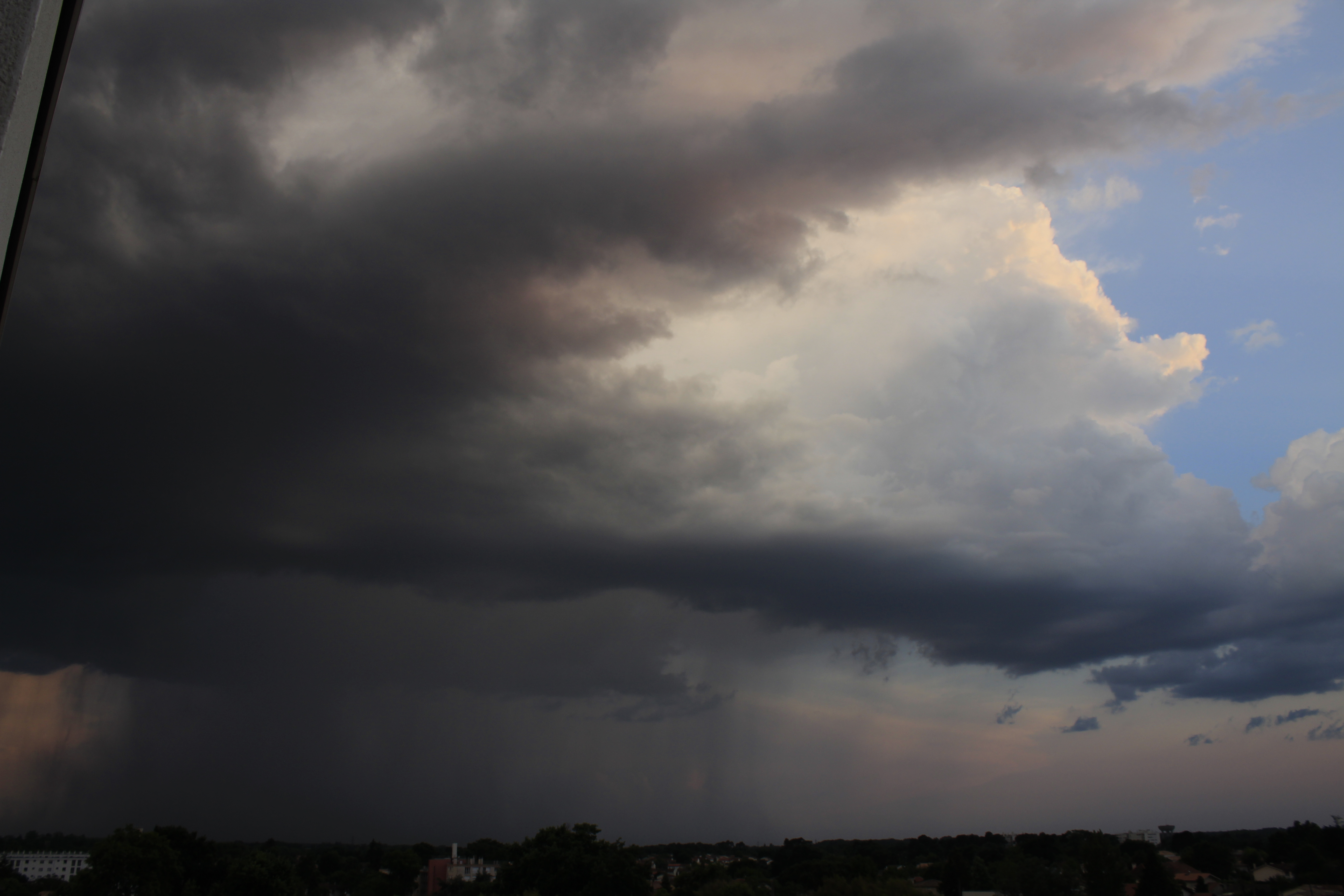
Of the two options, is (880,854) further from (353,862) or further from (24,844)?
(24,844)

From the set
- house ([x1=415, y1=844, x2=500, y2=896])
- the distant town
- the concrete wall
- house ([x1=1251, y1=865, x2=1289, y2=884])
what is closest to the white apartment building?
the distant town

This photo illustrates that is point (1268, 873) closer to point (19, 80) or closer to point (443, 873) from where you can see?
point (443, 873)

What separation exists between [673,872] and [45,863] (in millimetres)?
82948

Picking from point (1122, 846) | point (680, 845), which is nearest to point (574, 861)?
point (1122, 846)

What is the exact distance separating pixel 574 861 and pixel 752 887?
40.7 feet

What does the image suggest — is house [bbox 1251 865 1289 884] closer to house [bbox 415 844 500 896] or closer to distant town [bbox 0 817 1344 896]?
distant town [bbox 0 817 1344 896]

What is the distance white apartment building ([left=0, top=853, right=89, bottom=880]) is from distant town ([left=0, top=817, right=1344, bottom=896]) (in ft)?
3.50

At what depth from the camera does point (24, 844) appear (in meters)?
116

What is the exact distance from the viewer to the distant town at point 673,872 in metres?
51.1

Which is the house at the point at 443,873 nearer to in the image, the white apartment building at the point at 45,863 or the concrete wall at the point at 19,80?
the white apartment building at the point at 45,863

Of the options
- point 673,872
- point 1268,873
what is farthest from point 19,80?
point 673,872

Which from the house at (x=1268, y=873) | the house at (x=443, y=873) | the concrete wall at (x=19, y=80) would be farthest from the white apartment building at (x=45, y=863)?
the house at (x=1268, y=873)

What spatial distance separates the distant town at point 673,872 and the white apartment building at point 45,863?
42.0 inches

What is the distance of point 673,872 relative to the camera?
89250 millimetres
